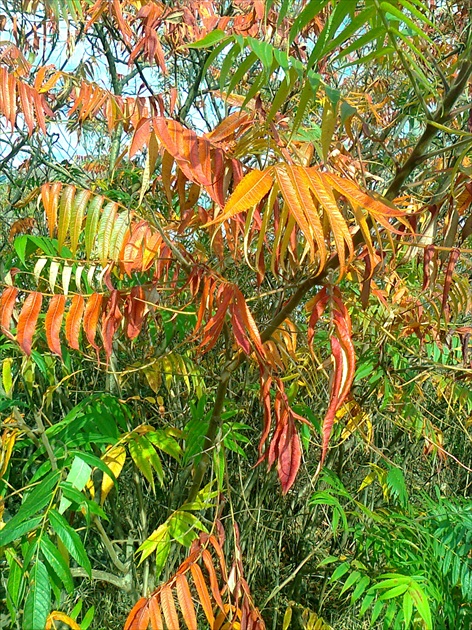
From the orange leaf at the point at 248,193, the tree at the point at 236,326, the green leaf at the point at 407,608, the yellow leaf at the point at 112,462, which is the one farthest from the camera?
the yellow leaf at the point at 112,462

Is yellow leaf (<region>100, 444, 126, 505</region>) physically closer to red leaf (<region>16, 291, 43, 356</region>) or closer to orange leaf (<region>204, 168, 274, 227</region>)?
red leaf (<region>16, 291, 43, 356</region>)

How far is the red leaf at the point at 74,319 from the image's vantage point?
3.98 ft

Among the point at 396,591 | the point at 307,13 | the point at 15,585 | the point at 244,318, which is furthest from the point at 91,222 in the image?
the point at 396,591

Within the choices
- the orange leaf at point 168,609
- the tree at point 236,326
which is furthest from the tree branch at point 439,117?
the orange leaf at point 168,609

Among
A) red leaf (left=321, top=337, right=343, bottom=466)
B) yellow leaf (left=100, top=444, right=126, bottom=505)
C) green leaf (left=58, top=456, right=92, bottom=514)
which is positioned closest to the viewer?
red leaf (left=321, top=337, right=343, bottom=466)

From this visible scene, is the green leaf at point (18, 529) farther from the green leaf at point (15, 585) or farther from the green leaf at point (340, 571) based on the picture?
the green leaf at point (340, 571)

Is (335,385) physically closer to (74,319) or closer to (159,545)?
(74,319)

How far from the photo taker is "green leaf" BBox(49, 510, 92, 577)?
1.24 m

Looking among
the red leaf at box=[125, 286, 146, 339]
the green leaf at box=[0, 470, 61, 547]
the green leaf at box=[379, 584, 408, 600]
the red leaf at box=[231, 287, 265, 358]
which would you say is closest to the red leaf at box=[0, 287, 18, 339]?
the red leaf at box=[125, 286, 146, 339]

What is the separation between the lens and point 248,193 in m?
0.89

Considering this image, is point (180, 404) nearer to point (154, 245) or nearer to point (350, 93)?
point (154, 245)

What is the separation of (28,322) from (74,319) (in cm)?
10

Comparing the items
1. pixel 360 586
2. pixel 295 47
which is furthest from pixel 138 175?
pixel 360 586

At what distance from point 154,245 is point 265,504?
5.77ft
